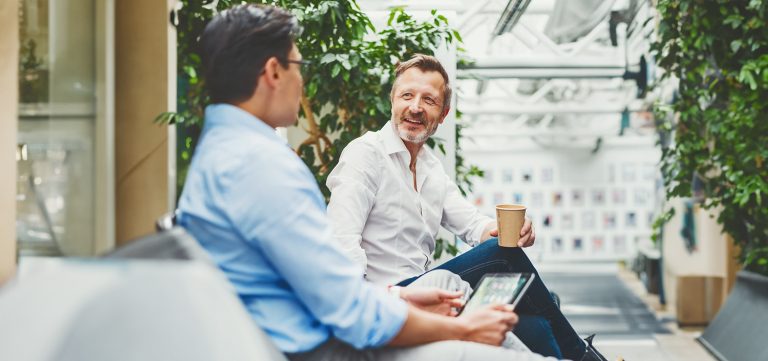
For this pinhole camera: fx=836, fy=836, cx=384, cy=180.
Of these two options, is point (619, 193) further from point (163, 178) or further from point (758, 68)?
point (163, 178)

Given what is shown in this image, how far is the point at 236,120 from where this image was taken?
4.72ft

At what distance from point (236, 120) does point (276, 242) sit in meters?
0.25

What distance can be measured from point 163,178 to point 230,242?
2.58 m

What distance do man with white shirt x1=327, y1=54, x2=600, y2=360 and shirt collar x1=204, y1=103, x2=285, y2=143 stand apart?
85 centimetres

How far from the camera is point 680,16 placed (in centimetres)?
461

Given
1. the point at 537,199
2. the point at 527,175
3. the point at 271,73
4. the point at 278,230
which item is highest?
the point at 271,73

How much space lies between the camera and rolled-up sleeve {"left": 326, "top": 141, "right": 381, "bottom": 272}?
229 cm

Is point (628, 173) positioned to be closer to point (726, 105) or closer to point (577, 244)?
point (577, 244)

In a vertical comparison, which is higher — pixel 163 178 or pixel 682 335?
pixel 163 178

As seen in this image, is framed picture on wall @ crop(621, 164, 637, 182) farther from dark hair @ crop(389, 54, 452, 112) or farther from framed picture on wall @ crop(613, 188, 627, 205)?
dark hair @ crop(389, 54, 452, 112)

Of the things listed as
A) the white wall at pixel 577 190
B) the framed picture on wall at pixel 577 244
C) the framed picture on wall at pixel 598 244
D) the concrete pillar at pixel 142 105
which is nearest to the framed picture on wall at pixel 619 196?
the white wall at pixel 577 190

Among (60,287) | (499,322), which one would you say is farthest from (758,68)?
(60,287)

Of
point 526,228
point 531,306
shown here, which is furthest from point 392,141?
point 531,306

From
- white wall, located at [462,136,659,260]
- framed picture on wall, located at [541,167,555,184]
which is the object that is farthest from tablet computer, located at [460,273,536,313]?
framed picture on wall, located at [541,167,555,184]
